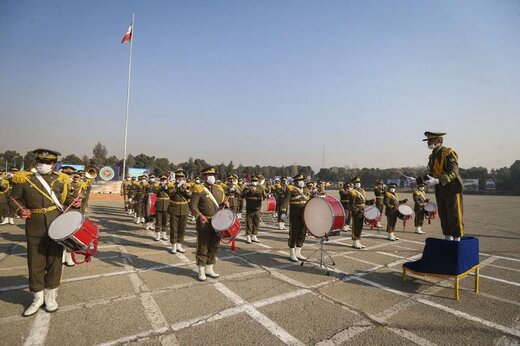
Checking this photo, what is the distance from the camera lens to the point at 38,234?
13.7 ft

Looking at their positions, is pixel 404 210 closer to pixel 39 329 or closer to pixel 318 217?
pixel 318 217

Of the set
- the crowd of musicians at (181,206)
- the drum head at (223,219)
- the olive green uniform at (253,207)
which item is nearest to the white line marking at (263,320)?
the crowd of musicians at (181,206)

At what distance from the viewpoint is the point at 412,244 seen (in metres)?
9.64

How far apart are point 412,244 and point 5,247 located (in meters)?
12.9

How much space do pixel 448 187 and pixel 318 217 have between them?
2.64 metres

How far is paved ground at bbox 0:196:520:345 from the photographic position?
352 cm

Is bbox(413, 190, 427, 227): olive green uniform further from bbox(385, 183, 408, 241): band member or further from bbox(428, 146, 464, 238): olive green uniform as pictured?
bbox(428, 146, 464, 238): olive green uniform

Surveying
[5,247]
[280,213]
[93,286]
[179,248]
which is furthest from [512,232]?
[5,247]

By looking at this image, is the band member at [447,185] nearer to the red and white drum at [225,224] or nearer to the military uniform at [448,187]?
the military uniform at [448,187]

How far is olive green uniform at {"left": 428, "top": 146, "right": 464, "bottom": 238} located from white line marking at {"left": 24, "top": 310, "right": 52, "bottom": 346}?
21.0ft

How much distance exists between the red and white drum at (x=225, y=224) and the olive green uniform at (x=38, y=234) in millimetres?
2628

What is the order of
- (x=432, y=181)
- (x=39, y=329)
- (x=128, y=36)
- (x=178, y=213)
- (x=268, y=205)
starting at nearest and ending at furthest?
(x=39, y=329)
(x=432, y=181)
(x=178, y=213)
(x=268, y=205)
(x=128, y=36)

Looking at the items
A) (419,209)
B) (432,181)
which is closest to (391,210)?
(419,209)

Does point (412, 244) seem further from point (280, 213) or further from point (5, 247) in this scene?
point (5, 247)
